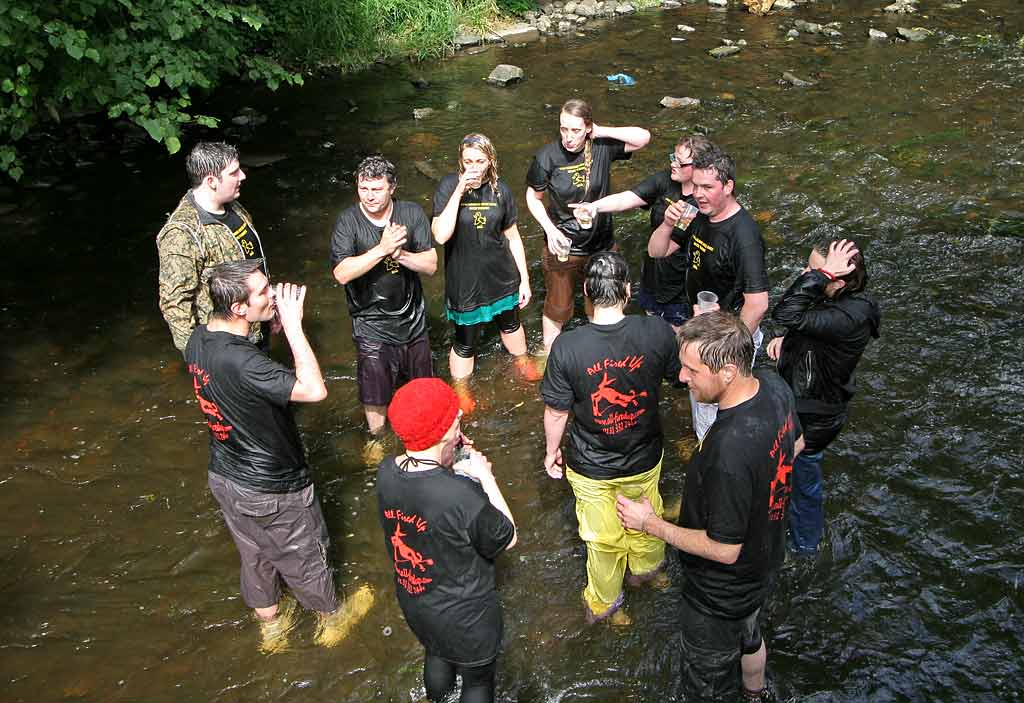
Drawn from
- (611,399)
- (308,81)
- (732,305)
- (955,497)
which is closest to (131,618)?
(611,399)

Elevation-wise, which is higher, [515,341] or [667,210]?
[667,210]

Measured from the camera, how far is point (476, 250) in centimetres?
631

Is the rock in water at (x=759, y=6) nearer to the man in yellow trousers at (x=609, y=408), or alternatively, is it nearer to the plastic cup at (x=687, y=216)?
the plastic cup at (x=687, y=216)

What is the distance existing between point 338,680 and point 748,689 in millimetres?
2336

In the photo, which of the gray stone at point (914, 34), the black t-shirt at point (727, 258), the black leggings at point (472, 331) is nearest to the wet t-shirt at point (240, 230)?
the black leggings at point (472, 331)

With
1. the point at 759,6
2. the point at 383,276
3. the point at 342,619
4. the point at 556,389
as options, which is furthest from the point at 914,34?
the point at 342,619

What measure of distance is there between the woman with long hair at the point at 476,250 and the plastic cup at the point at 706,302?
5.99ft

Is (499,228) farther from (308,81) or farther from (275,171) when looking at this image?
(308,81)

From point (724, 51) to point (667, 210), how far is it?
10.3 m

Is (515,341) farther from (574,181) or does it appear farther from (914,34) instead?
(914,34)

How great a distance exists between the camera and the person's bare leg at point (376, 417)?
20.9 ft

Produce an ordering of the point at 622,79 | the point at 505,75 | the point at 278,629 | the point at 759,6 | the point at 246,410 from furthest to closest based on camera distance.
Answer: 1. the point at 759,6
2. the point at 505,75
3. the point at 622,79
4. the point at 278,629
5. the point at 246,410

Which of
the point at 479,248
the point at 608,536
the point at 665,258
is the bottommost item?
the point at 608,536

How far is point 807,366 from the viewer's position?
4.75 m
